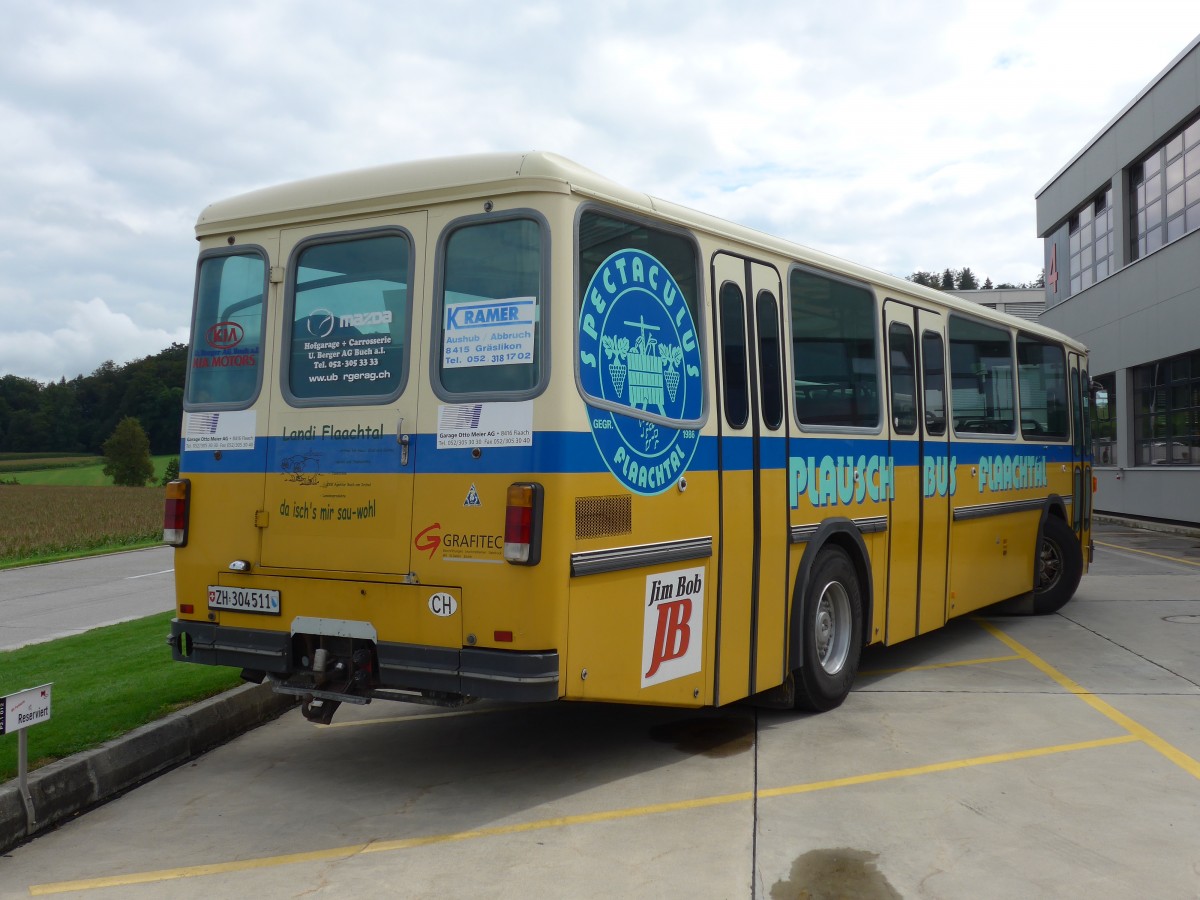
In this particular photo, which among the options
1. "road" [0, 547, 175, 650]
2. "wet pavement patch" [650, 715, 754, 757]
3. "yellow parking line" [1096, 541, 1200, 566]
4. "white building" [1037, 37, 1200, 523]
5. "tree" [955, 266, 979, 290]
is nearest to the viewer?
"wet pavement patch" [650, 715, 754, 757]

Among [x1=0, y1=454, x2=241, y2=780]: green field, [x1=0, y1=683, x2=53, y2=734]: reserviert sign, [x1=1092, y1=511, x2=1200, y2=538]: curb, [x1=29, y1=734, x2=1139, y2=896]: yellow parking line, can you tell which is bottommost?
[x1=29, y1=734, x2=1139, y2=896]: yellow parking line

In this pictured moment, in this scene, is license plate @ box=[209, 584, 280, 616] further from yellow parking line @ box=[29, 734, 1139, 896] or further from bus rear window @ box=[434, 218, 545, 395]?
bus rear window @ box=[434, 218, 545, 395]

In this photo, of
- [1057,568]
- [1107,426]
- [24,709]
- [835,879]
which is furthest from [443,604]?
[1107,426]

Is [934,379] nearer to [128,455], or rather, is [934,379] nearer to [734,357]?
[734,357]

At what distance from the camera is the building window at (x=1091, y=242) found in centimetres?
3073

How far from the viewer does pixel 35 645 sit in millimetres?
10961

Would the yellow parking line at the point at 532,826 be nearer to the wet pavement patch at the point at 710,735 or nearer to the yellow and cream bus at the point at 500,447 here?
the yellow and cream bus at the point at 500,447

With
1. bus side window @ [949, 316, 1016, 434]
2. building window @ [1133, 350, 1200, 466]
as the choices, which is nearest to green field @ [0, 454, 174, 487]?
building window @ [1133, 350, 1200, 466]

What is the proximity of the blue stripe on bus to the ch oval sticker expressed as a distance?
598 mm

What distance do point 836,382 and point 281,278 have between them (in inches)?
146

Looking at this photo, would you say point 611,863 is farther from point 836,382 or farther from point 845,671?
point 836,382

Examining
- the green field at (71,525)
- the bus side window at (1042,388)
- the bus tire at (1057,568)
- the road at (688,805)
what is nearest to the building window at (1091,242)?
the bus side window at (1042,388)

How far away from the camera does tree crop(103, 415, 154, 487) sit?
7644 centimetres

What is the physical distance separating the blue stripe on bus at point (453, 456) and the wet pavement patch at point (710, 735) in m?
1.65
